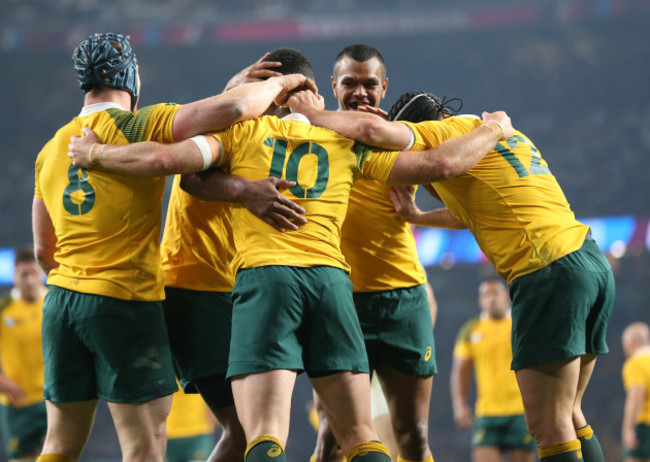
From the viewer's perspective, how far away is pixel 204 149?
11.6 ft

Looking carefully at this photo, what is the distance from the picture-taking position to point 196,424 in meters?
7.76

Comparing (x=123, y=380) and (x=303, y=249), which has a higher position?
(x=303, y=249)

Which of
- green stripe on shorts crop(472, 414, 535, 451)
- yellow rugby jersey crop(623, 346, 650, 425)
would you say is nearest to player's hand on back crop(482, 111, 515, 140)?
green stripe on shorts crop(472, 414, 535, 451)

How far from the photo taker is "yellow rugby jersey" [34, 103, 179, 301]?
3.69 m

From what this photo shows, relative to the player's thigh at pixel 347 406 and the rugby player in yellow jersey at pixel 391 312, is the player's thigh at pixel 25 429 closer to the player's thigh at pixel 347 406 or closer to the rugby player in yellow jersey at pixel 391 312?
the rugby player in yellow jersey at pixel 391 312

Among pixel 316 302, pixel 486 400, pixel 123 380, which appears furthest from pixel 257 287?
pixel 486 400

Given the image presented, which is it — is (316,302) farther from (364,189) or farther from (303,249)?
(364,189)

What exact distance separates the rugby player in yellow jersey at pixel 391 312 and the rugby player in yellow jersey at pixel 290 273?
95 centimetres

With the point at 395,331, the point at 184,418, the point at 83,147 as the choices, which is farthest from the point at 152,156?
the point at 184,418

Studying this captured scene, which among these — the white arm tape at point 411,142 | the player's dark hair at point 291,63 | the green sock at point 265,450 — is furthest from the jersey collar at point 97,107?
the green sock at point 265,450

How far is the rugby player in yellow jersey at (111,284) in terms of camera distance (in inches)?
142

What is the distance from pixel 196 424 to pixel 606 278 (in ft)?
16.1

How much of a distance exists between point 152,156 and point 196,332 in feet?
3.65

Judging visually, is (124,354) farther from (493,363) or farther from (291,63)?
(493,363)
